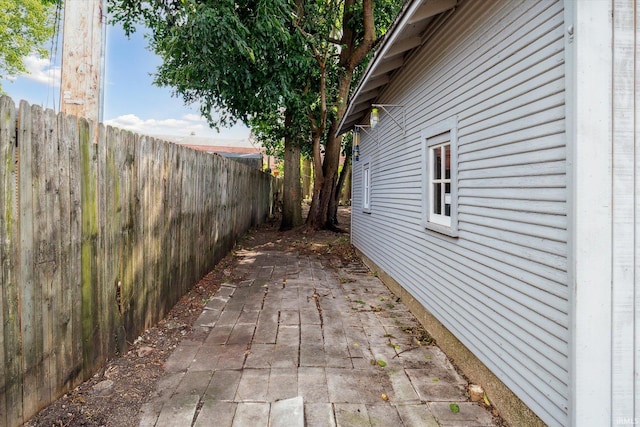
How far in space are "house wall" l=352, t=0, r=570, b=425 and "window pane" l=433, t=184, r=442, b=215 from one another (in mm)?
A: 167

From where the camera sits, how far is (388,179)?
6383mm

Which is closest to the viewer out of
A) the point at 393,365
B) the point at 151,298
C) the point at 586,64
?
the point at 586,64

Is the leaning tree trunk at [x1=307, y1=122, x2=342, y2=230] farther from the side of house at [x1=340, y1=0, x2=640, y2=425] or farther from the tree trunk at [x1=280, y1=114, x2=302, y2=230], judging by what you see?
the side of house at [x1=340, y1=0, x2=640, y2=425]

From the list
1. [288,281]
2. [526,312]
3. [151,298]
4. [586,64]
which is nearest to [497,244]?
[526,312]

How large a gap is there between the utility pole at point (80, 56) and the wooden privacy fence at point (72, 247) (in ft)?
0.93

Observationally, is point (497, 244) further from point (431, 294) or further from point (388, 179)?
point (388, 179)

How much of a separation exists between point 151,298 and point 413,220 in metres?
3.28

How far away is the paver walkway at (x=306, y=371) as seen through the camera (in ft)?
8.23

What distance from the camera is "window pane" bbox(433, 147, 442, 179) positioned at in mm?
4244

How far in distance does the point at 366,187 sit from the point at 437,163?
14.0 ft

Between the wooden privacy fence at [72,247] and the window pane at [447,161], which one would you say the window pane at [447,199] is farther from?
the wooden privacy fence at [72,247]

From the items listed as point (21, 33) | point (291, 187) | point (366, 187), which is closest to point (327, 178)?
point (291, 187)

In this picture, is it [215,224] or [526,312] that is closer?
[526,312]

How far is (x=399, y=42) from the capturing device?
14.3ft
